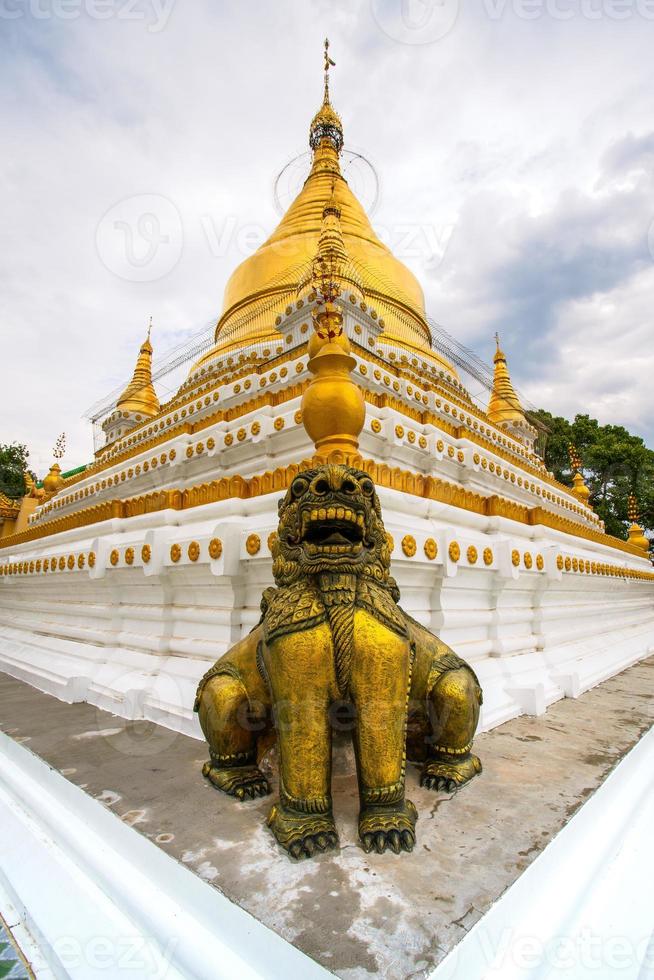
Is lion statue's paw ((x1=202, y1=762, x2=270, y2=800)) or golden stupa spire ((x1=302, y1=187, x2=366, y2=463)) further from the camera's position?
golden stupa spire ((x1=302, y1=187, x2=366, y2=463))

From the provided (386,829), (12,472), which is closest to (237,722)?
(386,829)

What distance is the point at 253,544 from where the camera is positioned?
3.26 metres

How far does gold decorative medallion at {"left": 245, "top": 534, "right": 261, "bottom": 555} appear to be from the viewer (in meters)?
3.23

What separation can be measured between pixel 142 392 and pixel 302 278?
27.2ft

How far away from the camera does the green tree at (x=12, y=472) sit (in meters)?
32.2

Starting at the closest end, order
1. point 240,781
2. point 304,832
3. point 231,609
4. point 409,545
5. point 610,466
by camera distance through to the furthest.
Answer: point 304,832
point 240,781
point 409,545
point 231,609
point 610,466

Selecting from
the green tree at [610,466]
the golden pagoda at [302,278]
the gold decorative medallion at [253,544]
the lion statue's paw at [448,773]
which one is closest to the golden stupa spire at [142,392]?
the golden pagoda at [302,278]

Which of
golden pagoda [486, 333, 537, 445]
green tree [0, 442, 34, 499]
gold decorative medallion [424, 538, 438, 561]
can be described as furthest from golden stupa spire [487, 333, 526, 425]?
green tree [0, 442, 34, 499]

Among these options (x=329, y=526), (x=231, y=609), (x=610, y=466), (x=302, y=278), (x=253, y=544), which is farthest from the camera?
(x=610, y=466)

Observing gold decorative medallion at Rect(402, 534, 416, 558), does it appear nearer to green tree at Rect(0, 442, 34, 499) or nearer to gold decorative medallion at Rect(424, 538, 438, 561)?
gold decorative medallion at Rect(424, 538, 438, 561)

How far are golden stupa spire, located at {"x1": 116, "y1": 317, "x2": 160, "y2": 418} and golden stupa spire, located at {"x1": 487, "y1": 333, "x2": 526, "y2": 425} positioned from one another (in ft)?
36.3

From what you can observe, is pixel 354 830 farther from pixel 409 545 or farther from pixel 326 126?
pixel 326 126

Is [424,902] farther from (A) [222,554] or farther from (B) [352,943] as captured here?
(A) [222,554]

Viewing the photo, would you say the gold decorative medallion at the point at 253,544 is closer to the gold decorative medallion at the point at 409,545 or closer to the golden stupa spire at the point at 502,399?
the gold decorative medallion at the point at 409,545
